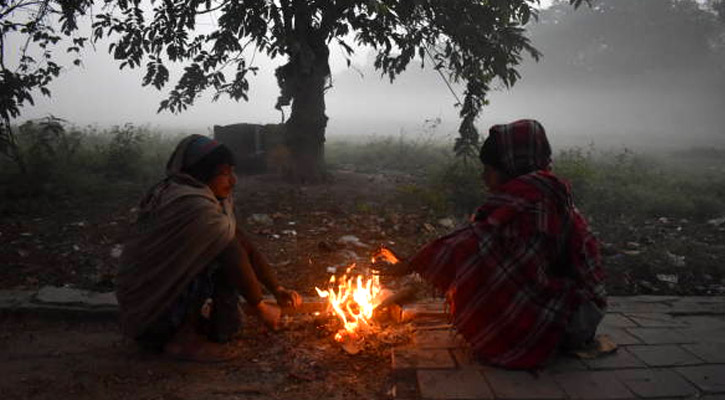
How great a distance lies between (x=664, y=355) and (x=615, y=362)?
0.34 m

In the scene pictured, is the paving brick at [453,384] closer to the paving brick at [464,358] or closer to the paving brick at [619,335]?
the paving brick at [464,358]

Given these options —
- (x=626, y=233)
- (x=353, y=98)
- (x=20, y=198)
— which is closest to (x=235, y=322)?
(x=20, y=198)

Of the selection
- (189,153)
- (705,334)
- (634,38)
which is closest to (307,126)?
(189,153)

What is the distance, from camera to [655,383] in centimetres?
261

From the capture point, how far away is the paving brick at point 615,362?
278 centimetres

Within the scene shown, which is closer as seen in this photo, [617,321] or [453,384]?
[453,384]

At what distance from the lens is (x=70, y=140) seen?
10477mm

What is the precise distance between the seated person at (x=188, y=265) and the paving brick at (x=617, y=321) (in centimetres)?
219

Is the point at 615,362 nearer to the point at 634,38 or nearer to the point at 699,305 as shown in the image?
the point at 699,305

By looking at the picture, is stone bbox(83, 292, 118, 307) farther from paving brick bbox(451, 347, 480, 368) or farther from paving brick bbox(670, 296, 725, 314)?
paving brick bbox(670, 296, 725, 314)

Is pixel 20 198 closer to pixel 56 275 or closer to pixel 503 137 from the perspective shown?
pixel 56 275

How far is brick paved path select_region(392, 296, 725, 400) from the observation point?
252 cm

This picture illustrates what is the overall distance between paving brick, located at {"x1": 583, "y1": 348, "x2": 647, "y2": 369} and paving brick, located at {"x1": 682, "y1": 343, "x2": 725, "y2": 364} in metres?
0.39

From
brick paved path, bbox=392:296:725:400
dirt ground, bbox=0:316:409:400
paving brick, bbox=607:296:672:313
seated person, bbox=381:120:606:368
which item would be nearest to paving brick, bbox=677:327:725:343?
brick paved path, bbox=392:296:725:400
